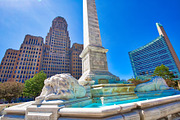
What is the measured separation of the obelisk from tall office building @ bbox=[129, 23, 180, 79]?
4050 centimetres

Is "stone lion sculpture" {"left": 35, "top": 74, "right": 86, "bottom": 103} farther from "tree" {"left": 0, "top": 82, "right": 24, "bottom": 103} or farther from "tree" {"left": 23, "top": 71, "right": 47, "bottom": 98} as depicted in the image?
"tree" {"left": 23, "top": 71, "right": 47, "bottom": 98}

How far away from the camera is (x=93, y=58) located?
780 cm

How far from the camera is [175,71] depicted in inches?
1609

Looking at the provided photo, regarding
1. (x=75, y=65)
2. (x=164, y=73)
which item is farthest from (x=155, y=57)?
(x=75, y=65)

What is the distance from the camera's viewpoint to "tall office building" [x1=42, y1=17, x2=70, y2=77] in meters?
51.8

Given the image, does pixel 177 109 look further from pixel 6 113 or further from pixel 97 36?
pixel 97 36

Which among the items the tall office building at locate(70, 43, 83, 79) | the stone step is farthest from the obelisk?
the tall office building at locate(70, 43, 83, 79)

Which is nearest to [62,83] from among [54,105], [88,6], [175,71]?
[54,105]

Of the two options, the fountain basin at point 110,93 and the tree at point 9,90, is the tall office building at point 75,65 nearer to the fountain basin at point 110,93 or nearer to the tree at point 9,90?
the tree at point 9,90

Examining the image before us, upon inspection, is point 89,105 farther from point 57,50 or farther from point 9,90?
point 57,50

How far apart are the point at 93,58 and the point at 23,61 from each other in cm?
5178

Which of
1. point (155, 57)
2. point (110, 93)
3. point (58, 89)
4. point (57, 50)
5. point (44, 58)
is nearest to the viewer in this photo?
point (58, 89)

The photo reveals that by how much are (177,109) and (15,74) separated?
56452 mm

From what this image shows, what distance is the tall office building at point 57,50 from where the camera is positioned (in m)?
51.8
